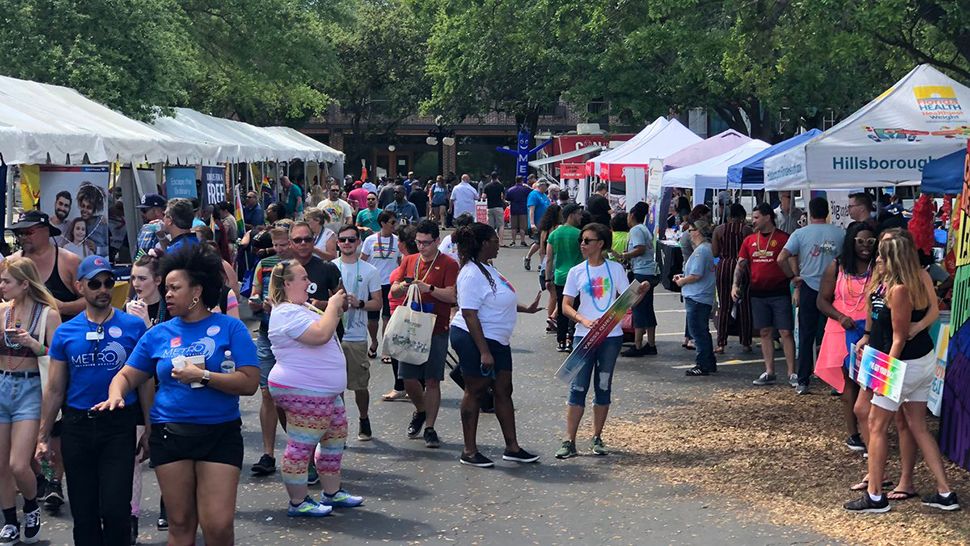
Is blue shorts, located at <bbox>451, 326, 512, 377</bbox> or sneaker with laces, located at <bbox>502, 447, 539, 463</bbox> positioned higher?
blue shorts, located at <bbox>451, 326, 512, 377</bbox>

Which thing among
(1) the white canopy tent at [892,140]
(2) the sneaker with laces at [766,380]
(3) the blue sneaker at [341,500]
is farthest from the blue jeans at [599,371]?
(2) the sneaker with laces at [766,380]

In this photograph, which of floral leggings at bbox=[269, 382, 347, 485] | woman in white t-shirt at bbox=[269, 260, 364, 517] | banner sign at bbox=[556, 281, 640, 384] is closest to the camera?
woman in white t-shirt at bbox=[269, 260, 364, 517]

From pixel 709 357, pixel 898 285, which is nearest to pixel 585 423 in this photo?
pixel 709 357

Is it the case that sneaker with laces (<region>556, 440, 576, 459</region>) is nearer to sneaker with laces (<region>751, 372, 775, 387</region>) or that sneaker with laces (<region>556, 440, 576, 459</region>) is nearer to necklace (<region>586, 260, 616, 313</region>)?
necklace (<region>586, 260, 616, 313</region>)

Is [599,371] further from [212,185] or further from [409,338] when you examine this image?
[212,185]

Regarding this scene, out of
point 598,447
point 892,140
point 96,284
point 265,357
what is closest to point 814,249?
point 892,140

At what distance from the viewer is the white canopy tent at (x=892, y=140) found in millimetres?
11039

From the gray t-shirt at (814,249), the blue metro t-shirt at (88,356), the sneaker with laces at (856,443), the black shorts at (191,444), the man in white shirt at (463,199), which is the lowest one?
the sneaker with laces at (856,443)

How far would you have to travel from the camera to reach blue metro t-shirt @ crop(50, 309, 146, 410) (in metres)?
5.98

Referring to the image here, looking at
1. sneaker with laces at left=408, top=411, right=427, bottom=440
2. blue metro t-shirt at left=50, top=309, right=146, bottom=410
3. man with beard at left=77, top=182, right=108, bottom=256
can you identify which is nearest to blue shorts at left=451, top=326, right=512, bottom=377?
sneaker with laces at left=408, top=411, right=427, bottom=440

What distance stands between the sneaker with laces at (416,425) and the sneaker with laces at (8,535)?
3.53 m

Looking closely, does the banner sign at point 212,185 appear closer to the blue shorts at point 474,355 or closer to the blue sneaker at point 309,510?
the blue shorts at point 474,355

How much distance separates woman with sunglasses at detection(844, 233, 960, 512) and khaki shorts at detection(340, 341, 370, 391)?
11.7 feet

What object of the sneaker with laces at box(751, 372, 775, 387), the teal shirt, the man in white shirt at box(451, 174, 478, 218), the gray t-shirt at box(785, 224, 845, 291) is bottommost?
the sneaker with laces at box(751, 372, 775, 387)
